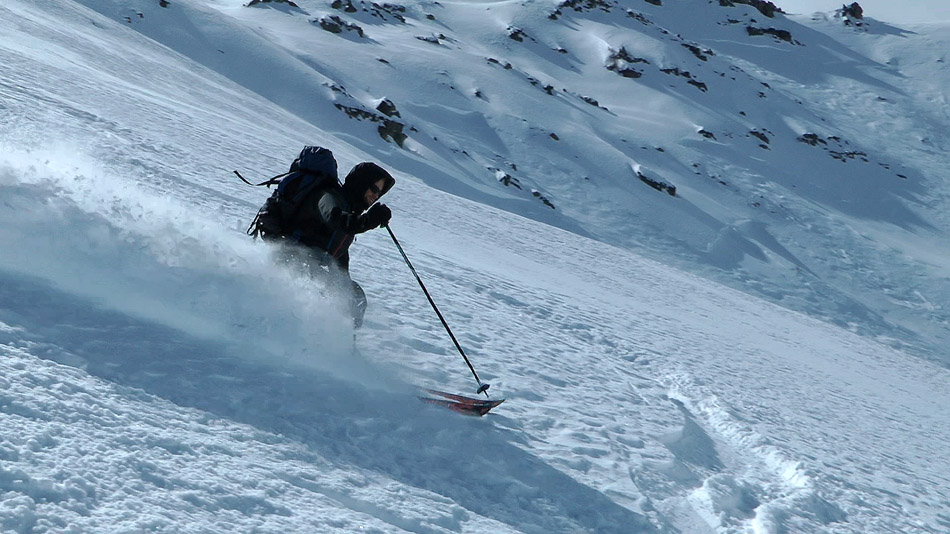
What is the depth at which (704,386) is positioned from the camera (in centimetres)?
913

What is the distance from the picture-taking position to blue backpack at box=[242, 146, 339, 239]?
5809 mm

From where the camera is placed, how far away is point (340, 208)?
566cm

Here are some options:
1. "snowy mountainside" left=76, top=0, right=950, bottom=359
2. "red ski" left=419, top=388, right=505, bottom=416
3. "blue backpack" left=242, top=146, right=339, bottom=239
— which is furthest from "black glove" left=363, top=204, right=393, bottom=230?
"snowy mountainside" left=76, top=0, right=950, bottom=359

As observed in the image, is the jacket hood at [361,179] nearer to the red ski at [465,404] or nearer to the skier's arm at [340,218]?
the skier's arm at [340,218]

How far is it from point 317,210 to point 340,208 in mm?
266

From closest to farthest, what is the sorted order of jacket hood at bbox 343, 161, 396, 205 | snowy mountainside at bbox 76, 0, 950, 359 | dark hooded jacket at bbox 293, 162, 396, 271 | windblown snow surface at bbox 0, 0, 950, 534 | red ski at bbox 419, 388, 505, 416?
windblown snow surface at bbox 0, 0, 950, 534, red ski at bbox 419, 388, 505, 416, dark hooded jacket at bbox 293, 162, 396, 271, jacket hood at bbox 343, 161, 396, 205, snowy mountainside at bbox 76, 0, 950, 359

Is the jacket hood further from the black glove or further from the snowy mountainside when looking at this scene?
the snowy mountainside

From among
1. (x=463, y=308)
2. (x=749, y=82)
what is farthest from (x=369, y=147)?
(x=749, y=82)

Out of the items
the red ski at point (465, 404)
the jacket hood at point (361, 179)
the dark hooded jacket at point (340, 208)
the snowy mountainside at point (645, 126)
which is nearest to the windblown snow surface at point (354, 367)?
the red ski at point (465, 404)

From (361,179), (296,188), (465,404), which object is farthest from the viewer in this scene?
(361,179)

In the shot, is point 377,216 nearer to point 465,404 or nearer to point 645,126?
point 465,404

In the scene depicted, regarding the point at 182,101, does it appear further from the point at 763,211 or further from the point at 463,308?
the point at 763,211

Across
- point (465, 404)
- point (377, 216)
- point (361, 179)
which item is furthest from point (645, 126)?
point (465, 404)

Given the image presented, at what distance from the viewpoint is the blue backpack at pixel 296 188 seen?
19.1 ft
